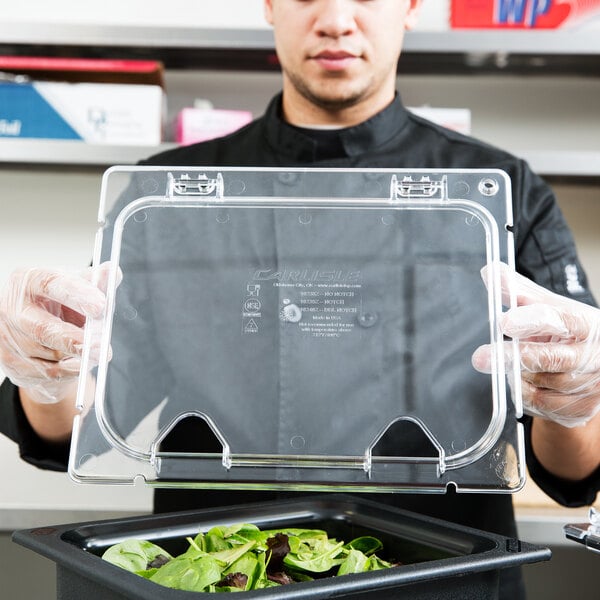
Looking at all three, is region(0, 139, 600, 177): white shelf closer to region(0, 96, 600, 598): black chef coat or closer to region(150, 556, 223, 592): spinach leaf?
region(0, 96, 600, 598): black chef coat

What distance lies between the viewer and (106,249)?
729mm

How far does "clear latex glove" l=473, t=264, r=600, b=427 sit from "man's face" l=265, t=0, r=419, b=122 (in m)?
0.55

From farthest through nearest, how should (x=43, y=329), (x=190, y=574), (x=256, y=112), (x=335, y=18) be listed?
(x=256, y=112)
(x=335, y=18)
(x=43, y=329)
(x=190, y=574)

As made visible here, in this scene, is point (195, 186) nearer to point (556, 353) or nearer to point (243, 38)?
point (556, 353)

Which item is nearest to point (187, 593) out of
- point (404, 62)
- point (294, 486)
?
point (294, 486)

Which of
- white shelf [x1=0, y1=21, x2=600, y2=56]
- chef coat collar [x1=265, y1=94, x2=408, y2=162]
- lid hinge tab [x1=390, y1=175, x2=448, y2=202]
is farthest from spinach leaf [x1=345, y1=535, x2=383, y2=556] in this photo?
white shelf [x1=0, y1=21, x2=600, y2=56]

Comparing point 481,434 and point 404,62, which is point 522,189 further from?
point 404,62

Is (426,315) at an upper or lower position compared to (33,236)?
lower

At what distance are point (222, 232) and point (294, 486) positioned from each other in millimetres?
242

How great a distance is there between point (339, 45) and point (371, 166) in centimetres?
18

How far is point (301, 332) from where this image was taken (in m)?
0.70

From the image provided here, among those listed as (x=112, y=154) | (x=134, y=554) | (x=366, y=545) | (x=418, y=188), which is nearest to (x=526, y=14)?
(x=112, y=154)

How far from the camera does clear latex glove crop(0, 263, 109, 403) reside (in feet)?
2.49

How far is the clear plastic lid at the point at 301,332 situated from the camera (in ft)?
2.16
